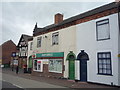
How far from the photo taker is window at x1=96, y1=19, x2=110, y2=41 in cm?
1325

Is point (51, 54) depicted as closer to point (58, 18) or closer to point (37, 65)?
point (37, 65)

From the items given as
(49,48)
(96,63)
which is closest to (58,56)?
(49,48)

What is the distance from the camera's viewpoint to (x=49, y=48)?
20781 mm

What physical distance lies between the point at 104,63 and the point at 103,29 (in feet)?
10.4

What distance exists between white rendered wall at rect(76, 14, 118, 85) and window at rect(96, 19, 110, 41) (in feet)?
1.23

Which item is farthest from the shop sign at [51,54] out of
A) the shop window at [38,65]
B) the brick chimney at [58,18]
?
the brick chimney at [58,18]

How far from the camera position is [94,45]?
14141 millimetres

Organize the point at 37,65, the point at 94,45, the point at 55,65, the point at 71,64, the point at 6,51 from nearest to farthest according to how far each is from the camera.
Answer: the point at 94,45 < the point at 71,64 < the point at 55,65 < the point at 37,65 < the point at 6,51

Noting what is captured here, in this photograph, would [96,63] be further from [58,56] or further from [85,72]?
[58,56]

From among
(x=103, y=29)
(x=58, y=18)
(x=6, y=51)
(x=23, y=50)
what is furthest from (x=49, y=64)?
(x=6, y=51)

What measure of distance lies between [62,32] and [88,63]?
5925 mm

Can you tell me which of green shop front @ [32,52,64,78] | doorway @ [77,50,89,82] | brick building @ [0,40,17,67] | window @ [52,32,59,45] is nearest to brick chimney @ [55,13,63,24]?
window @ [52,32,59,45]

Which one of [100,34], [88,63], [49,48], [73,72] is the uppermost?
[100,34]

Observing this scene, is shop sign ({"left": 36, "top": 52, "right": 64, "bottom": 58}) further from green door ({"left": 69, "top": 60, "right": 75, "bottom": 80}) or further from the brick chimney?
the brick chimney
